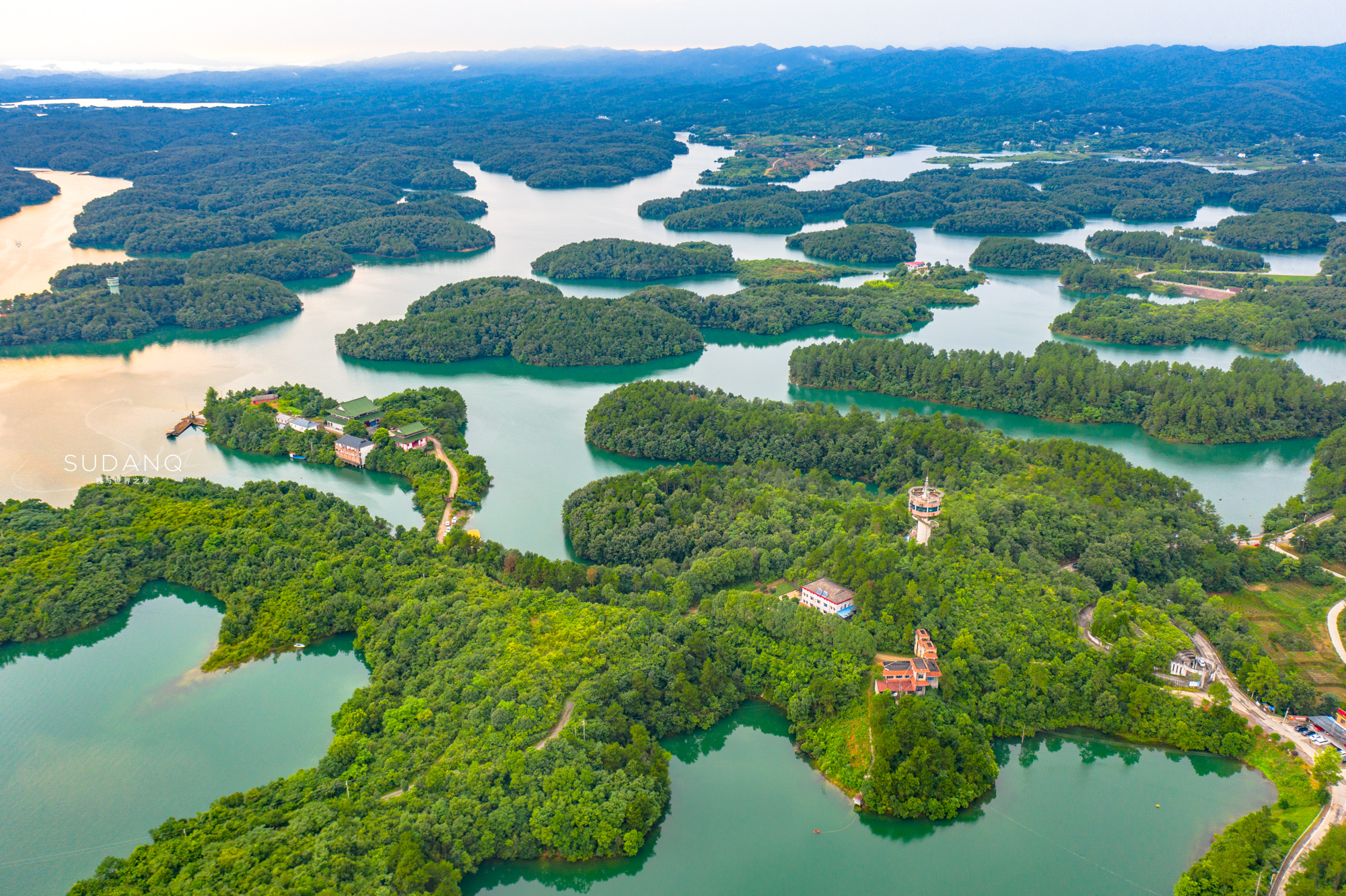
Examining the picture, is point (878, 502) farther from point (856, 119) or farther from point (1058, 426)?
point (856, 119)

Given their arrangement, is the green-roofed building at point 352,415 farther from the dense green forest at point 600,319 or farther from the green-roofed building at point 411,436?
the dense green forest at point 600,319

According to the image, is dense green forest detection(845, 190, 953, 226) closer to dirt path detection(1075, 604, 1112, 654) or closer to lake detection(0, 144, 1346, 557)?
lake detection(0, 144, 1346, 557)

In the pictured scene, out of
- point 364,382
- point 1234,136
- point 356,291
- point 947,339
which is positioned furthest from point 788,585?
point 1234,136

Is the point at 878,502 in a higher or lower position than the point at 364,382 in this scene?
higher

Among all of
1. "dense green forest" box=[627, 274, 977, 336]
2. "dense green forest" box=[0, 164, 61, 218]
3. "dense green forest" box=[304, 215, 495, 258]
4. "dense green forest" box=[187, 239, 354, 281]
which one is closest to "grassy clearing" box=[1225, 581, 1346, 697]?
"dense green forest" box=[627, 274, 977, 336]

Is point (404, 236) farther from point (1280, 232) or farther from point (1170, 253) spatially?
point (1280, 232)
